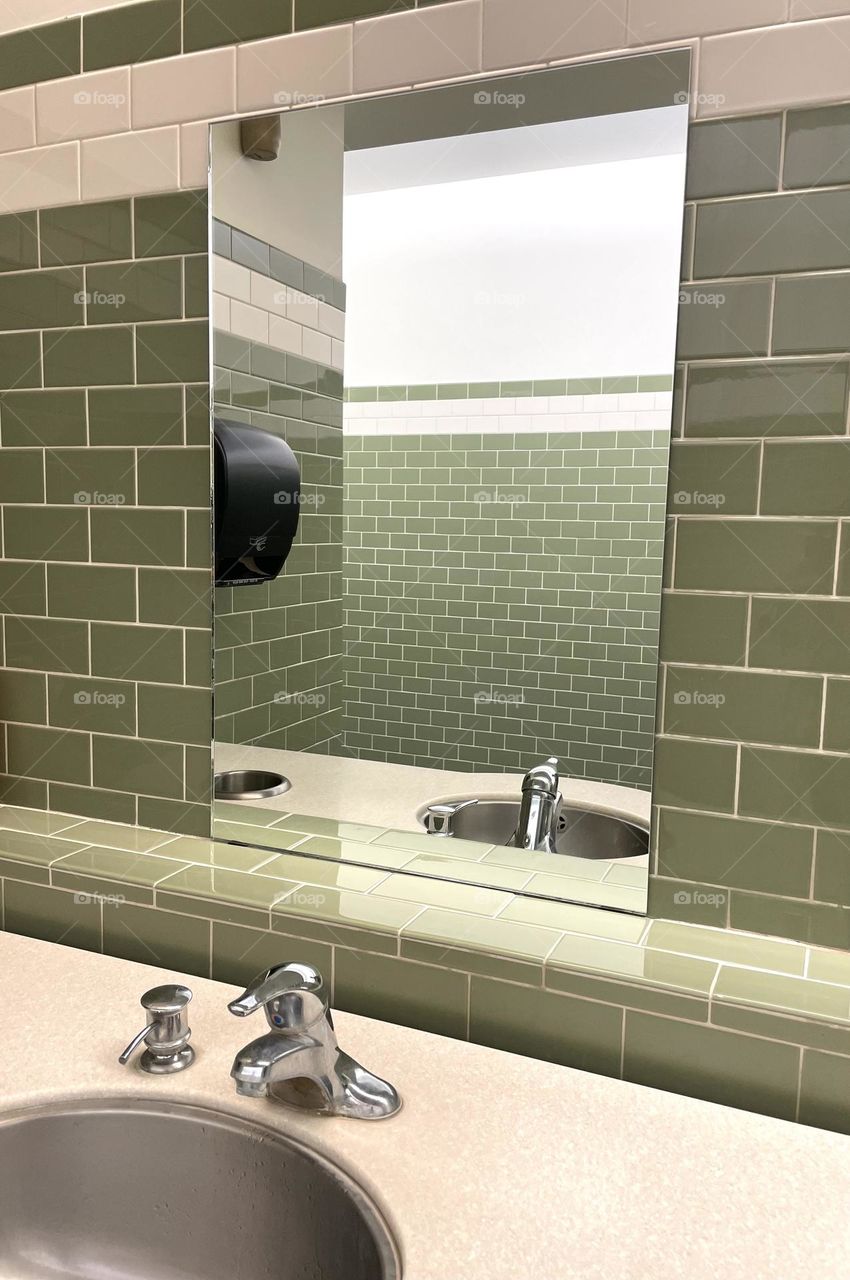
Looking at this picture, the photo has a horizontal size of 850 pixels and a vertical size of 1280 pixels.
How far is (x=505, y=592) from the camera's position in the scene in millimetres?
1178

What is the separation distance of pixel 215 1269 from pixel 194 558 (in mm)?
855

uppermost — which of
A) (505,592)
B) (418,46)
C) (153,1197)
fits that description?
(418,46)

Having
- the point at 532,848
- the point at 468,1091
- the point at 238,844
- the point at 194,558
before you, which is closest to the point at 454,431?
the point at 194,558

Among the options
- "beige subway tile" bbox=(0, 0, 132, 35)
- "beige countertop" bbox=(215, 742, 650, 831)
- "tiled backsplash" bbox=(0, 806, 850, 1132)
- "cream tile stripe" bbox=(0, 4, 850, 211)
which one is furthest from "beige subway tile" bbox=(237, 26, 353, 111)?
"tiled backsplash" bbox=(0, 806, 850, 1132)

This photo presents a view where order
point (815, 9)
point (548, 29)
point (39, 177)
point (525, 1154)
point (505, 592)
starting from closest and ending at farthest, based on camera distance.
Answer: point (525, 1154) → point (815, 9) → point (548, 29) → point (505, 592) → point (39, 177)

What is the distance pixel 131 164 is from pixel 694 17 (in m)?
0.78

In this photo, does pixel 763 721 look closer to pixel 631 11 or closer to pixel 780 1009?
pixel 780 1009

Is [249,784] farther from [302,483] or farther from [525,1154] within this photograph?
[525,1154]

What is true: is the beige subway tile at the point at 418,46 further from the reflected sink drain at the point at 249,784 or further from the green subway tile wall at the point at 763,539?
the reflected sink drain at the point at 249,784

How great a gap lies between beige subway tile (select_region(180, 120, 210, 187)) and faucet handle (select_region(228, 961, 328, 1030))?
104 cm

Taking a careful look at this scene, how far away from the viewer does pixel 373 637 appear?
1.27 m

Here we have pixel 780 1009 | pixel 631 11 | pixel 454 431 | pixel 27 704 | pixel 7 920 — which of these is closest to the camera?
pixel 780 1009

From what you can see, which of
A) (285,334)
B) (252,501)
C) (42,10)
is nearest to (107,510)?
(252,501)

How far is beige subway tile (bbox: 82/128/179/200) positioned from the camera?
50.8 inches
